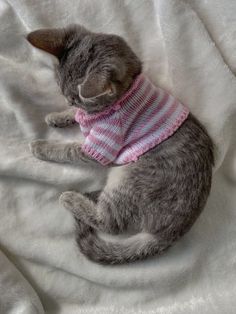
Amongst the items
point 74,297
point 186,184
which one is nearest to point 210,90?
point 186,184

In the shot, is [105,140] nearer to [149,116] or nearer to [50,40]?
[149,116]

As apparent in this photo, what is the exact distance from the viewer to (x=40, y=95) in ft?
5.24

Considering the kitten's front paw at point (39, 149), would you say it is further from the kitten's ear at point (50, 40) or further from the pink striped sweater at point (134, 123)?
the kitten's ear at point (50, 40)

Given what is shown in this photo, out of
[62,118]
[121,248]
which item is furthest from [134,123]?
[121,248]

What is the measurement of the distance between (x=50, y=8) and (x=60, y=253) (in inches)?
36.4

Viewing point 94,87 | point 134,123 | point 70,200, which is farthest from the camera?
→ point 70,200

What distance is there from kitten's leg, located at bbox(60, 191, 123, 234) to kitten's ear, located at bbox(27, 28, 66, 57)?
498mm

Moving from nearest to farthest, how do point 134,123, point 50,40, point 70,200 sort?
point 50,40, point 134,123, point 70,200

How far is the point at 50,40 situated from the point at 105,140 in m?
0.36

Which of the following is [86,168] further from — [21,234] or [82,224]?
[21,234]

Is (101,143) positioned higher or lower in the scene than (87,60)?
lower

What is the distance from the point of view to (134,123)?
4.62ft

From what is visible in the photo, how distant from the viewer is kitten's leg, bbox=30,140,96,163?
1.49 metres

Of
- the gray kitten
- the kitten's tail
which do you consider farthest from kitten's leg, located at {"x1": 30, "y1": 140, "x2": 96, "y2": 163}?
the kitten's tail
